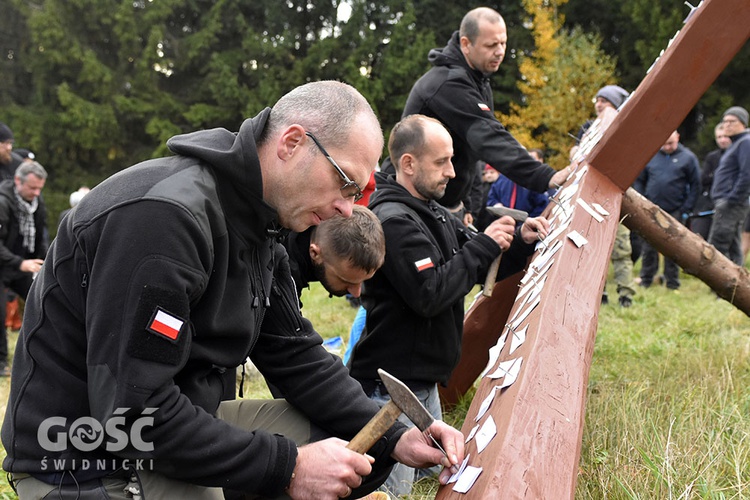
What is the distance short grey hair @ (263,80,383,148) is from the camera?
1973 mm

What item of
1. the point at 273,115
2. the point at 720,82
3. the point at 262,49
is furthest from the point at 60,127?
the point at 273,115

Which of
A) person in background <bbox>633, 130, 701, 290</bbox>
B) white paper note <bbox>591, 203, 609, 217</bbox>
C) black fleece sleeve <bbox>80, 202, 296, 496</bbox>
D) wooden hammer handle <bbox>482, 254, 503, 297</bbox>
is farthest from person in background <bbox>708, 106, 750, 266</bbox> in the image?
black fleece sleeve <bbox>80, 202, 296, 496</bbox>

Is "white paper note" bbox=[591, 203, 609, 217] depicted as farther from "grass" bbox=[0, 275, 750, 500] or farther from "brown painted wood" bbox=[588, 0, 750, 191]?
"grass" bbox=[0, 275, 750, 500]

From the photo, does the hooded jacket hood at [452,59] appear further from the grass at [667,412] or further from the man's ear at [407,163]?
the grass at [667,412]

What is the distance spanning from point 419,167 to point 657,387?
1.76 m

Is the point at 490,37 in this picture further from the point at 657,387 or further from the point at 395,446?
the point at 395,446

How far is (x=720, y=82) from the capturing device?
823 inches

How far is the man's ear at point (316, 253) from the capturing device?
2.97 meters

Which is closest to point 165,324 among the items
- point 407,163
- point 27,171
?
point 407,163

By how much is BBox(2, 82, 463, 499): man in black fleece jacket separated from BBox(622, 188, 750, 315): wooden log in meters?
2.09

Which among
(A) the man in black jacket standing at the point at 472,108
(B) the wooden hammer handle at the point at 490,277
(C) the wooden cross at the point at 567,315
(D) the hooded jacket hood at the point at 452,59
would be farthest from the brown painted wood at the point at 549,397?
(D) the hooded jacket hood at the point at 452,59

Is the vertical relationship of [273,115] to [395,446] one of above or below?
above

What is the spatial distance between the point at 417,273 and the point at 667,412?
1398mm

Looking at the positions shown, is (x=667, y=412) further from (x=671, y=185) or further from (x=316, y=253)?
(x=671, y=185)
